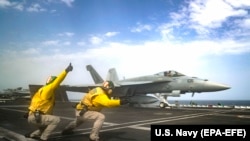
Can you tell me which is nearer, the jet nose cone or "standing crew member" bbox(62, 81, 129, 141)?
"standing crew member" bbox(62, 81, 129, 141)

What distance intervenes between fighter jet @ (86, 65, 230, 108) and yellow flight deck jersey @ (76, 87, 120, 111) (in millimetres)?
17821

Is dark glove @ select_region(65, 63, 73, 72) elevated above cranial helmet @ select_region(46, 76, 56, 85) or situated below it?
above

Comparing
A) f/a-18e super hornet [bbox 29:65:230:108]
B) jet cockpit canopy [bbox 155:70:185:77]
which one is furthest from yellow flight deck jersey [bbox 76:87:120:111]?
jet cockpit canopy [bbox 155:70:185:77]

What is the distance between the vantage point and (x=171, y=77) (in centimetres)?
2495

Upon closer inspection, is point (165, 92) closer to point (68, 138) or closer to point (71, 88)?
point (71, 88)

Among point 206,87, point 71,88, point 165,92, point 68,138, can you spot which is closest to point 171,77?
point 165,92

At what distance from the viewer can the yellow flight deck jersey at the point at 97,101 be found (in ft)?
21.7

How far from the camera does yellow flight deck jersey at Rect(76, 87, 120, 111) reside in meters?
6.60

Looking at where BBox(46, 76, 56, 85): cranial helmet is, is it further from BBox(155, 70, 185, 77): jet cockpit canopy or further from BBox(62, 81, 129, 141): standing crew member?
BBox(155, 70, 185, 77): jet cockpit canopy

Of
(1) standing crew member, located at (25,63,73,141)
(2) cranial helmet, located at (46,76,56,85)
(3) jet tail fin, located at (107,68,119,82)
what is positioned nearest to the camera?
(1) standing crew member, located at (25,63,73,141)

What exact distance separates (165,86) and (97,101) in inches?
734

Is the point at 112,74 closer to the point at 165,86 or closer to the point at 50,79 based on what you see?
the point at 165,86

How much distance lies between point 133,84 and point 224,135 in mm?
20227

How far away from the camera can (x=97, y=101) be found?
22.8ft
